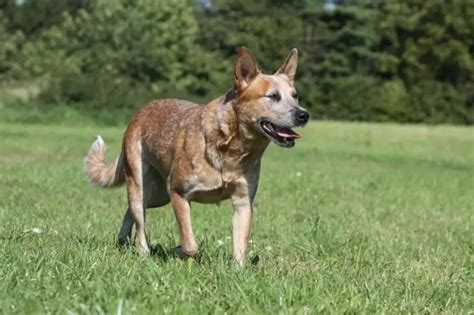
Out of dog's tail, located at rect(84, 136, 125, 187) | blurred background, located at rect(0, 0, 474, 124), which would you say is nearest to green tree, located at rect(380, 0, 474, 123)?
blurred background, located at rect(0, 0, 474, 124)

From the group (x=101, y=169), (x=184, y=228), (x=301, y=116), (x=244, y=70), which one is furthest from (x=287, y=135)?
(x=101, y=169)

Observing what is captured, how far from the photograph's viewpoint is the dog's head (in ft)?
20.8

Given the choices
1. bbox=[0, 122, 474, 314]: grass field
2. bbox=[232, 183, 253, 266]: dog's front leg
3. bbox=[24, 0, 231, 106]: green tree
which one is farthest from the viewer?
bbox=[24, 0, 231, 106]: green tree

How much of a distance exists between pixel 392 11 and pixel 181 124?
6177 centimetres

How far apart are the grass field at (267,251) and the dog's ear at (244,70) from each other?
4.63 feet

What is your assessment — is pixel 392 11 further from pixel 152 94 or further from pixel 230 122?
pixel 230 122

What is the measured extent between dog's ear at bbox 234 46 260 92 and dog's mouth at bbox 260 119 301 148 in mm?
374

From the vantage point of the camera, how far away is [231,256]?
6.60 m

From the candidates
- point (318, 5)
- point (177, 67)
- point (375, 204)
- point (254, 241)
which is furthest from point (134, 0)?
point (254, 241)

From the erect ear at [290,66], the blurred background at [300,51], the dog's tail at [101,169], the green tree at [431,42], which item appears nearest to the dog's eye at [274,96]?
the erect ear at [290,66]

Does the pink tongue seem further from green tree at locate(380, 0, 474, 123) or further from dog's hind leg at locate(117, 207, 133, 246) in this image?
green tree at locate(380, 0, 474, 123)

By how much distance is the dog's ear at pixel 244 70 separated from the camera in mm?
6367

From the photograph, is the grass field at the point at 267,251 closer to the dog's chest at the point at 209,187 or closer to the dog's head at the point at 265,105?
the dog's chest at the point at 209,187

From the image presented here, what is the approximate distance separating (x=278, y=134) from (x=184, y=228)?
3.49 feet
